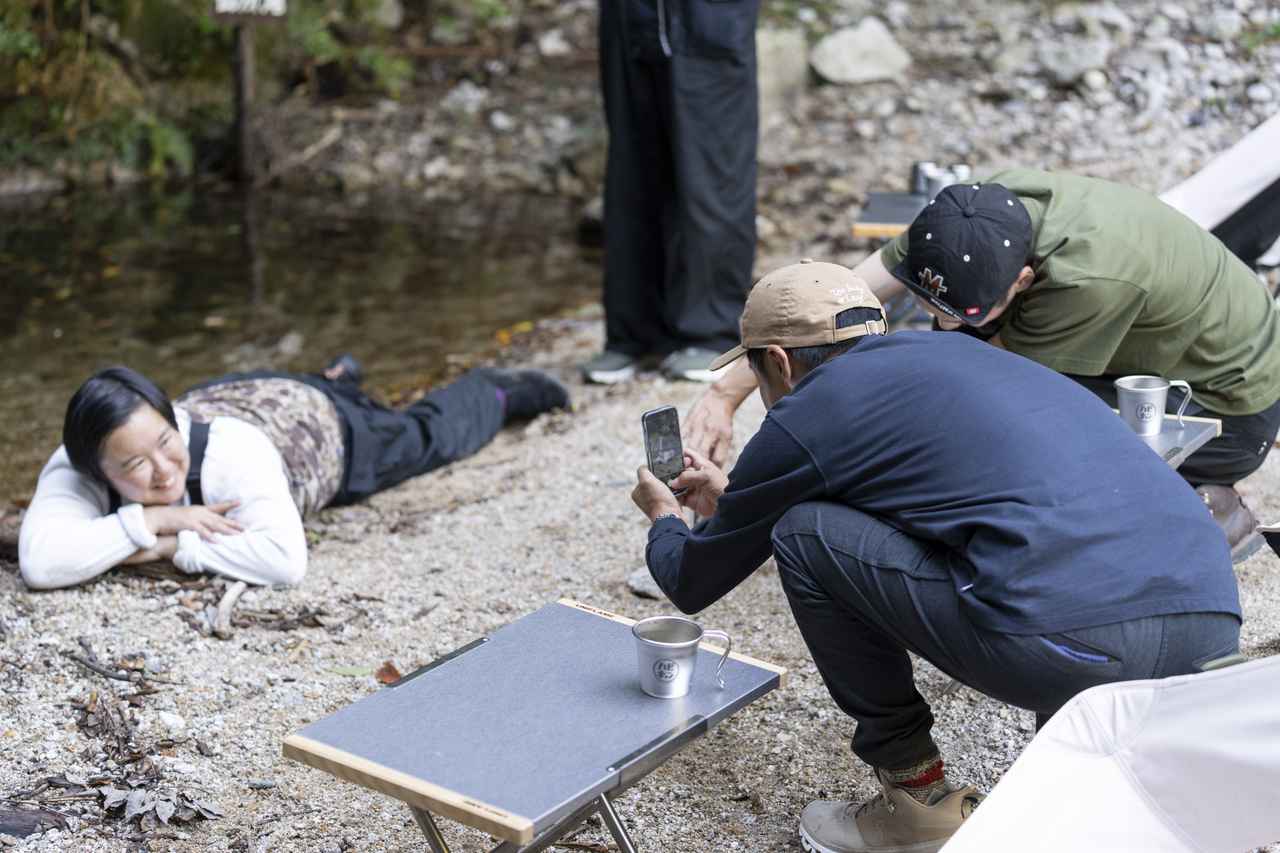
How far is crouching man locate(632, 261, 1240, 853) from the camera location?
2.41 meters

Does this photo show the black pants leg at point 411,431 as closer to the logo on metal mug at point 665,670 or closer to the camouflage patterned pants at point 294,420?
the camouflage patterned pants at point 294,420

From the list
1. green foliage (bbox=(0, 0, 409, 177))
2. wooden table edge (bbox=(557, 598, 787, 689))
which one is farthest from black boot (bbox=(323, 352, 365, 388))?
green foliage (bbox=(0, 0, 409, 177))

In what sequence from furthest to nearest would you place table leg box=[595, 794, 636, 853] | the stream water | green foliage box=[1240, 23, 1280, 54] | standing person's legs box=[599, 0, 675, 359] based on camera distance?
1. green foliage box=[1240, 23, 1280, 54]
2. the stream water
3. standing person's legs box=[599, 0, 675, 359]
4. table leg box=[595, 794, 636, 853]

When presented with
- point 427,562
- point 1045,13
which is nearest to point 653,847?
point 427,562

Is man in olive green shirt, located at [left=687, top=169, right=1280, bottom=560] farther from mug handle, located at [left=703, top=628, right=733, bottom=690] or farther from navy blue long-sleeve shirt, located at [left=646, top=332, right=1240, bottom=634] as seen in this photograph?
mug handle, located at [left=703, top=628, right=733, bottom=690]

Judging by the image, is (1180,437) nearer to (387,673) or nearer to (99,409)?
(387,673)

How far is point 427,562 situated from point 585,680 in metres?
1.89

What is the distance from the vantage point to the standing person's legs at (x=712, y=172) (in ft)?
18.6

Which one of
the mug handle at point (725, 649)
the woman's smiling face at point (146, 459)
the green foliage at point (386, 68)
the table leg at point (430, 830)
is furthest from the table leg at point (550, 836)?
the green foliage at point (386, 68)

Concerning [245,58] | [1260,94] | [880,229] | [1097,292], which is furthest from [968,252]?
[245,58]

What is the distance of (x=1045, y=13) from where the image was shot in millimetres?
10766

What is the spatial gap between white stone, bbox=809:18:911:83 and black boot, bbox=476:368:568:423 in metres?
5.53

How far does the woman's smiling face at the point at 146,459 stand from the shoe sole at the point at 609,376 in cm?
233

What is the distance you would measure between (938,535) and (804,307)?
1.76 ft
